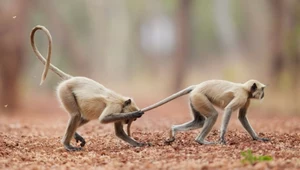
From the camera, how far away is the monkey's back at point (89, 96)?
338 inches

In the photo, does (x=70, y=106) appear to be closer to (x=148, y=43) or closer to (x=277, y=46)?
(x=277, y=46)

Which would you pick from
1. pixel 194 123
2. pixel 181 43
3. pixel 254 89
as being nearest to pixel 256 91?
pixel 254 89

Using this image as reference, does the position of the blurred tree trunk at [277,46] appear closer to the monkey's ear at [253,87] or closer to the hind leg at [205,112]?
the monkey's ear at [253,87]

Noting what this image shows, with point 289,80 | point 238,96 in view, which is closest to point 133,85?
point 289,80

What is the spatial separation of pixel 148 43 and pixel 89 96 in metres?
40.2

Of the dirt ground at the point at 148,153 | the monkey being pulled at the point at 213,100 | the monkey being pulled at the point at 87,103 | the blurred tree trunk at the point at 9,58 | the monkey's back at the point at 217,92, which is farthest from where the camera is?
the blurred tree trunk at the point at 9,58

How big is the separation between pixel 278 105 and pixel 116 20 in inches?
1107

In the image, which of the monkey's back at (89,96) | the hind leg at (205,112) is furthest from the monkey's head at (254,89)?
the monkey's back at (89,96)

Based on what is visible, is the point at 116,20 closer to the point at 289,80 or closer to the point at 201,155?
the point at 289,80

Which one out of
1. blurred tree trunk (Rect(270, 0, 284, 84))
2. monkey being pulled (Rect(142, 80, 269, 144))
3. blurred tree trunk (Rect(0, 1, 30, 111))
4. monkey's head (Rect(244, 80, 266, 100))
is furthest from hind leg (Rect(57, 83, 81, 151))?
blurred tree trunk (Rect(270, 0, 284, 84))

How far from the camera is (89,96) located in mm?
8602

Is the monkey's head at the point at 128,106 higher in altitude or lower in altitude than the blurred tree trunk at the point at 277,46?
higher

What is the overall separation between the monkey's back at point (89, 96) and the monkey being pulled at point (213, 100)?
60 cm

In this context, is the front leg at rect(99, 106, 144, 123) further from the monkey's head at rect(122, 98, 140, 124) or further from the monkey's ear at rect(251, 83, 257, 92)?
the monkey's ear at rect(251, 83, 257, 92)
